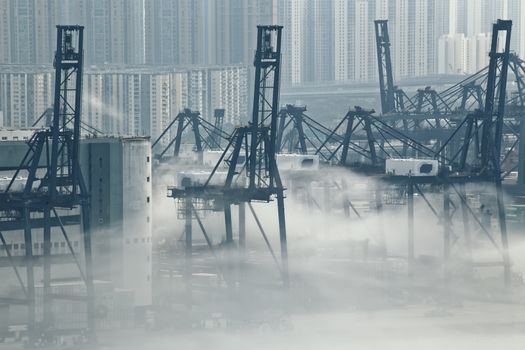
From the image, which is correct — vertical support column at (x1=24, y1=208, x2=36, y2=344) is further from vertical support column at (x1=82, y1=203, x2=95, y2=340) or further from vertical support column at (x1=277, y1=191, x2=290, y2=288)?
vertical support column at (x1=277, y1=191, x2=290, y2=288)

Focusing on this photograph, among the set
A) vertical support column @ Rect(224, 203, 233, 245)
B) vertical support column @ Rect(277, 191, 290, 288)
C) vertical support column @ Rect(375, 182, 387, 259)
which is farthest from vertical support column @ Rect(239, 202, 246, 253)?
vertical support column @ Rect(375, 182, 387, 259)

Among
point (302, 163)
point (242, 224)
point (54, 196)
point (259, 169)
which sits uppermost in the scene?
point (259, 169)

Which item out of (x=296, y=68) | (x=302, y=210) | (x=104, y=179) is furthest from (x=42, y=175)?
(x=296, y=68)

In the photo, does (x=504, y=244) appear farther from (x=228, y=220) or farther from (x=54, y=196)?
(x=54, y=196)

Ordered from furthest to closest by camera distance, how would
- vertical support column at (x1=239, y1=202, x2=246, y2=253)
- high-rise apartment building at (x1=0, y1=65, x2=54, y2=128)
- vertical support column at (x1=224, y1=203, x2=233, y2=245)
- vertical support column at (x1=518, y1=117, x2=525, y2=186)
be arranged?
high-rise apartment building at (x1=0, y1=65, x2=54, y2=128) < vertical support column at (x1=518, y1=117, x2=525, y2=186) < vertical support column at (x1=239, y1=202, x2=246, y2=253) < vertical support column at (x1=224, y1=203, x2=233, y2=245)

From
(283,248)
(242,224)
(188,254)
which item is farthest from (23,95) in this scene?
(283,248)

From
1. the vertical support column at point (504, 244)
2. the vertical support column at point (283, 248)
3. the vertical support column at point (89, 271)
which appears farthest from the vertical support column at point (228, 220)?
the vertical support column at point (504, 244)

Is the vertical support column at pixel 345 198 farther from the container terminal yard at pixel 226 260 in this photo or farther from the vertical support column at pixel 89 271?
the vertical support column at pixel 89 271

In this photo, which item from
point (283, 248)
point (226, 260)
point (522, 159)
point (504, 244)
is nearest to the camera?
point (283, 248)
